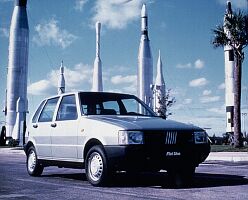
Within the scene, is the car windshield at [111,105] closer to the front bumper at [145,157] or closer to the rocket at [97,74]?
the front bumper at [145,157]

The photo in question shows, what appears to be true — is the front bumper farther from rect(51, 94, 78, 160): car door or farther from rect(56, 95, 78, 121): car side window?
rect(56, 95, 78, 121): car side window

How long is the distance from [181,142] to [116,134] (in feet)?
3.51

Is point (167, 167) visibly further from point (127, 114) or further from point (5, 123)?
Answer: point (5, 123)

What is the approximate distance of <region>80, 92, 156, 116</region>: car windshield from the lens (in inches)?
297

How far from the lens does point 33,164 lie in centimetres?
875

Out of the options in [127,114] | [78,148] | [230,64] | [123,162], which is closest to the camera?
[123,162]

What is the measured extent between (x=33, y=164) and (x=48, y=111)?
1.23 metres

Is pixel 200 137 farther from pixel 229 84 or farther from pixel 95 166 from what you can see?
pixel 229 84

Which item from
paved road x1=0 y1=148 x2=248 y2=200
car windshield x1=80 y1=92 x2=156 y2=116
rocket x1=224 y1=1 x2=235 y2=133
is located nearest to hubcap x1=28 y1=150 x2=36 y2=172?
paved road x1=0 y1=148 x2=248 y2=200

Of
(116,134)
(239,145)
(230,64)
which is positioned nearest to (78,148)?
(116,134)

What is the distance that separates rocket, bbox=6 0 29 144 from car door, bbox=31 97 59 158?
155ft

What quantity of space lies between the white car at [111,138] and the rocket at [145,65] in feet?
179

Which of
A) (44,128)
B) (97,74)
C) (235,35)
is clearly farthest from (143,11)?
(44,128)

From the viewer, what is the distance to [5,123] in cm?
5647
